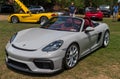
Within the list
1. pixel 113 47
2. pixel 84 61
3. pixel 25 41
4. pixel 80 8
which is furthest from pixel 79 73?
pixel 80 8

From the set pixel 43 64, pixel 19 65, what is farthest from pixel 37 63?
pixel 19 65

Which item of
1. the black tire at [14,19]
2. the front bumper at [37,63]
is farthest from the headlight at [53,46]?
the black tire at [14,19]

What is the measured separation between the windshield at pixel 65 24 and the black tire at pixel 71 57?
29.1 inches

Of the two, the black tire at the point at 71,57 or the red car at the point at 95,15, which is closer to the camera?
the black tire at the point at 71,57

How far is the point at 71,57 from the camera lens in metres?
5.96

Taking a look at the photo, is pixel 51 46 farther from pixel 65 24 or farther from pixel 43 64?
pixel 65 24

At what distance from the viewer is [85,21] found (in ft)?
23.6

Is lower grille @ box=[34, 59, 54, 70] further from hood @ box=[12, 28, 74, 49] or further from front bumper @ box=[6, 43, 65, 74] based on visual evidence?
hood @ box=[12, 28, 74, 49]

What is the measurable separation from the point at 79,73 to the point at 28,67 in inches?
49.2

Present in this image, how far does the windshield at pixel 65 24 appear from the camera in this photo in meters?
6.72

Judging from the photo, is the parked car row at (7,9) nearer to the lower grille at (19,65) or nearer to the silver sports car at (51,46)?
the silver sports car at (51,46)

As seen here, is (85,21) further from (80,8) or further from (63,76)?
(80,8)

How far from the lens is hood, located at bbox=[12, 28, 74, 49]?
18.3 ft

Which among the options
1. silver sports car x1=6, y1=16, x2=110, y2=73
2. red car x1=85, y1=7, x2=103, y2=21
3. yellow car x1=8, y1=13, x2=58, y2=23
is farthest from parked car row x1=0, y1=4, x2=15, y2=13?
silver sports car x1=6, y1=16, x2=110, y2=73
